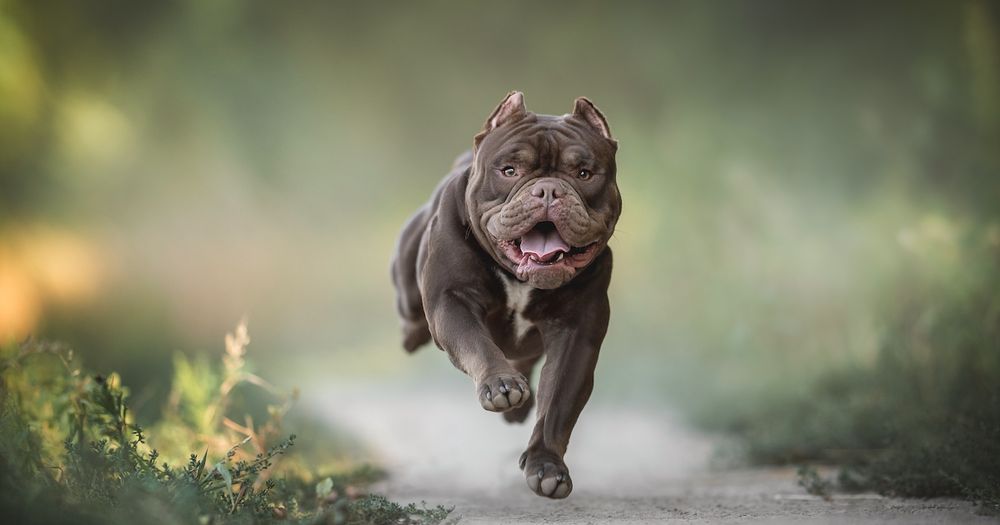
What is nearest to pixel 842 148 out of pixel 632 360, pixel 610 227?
pixel 632 360

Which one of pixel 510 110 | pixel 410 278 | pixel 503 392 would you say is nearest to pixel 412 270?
pixel 410 278

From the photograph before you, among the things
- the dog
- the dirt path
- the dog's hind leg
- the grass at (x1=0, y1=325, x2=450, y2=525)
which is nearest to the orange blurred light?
the dirt path

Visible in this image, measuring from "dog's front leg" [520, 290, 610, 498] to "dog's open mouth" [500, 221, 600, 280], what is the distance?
0.31 metres

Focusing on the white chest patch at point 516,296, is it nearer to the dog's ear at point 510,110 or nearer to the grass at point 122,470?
the dog's ear at point 510,110

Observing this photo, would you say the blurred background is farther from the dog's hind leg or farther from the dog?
the dog

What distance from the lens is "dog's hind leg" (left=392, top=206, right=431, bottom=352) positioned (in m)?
5.23

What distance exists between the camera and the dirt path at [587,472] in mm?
4387

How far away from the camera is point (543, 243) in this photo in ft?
12.9

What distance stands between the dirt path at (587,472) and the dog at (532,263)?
1.98 ft

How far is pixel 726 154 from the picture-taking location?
10.9 m

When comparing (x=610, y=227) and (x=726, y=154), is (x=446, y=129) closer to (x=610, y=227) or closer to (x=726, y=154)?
(x=726, y=154)

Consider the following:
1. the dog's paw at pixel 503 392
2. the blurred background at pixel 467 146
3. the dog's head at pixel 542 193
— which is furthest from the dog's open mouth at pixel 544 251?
the blurred background at pixel 467 146

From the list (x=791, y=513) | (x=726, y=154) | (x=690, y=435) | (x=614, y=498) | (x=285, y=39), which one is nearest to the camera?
(x=791, y=513)

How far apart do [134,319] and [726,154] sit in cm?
638
